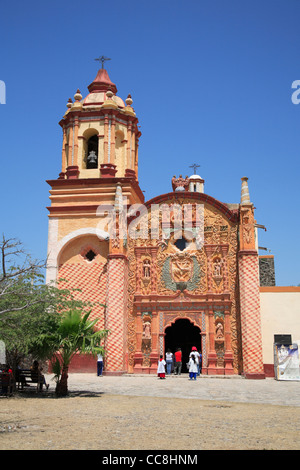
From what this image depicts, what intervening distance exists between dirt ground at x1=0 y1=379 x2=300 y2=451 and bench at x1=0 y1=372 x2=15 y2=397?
809 mm

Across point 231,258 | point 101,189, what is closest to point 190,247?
point 231,258

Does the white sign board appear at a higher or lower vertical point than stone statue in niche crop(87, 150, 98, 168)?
lower

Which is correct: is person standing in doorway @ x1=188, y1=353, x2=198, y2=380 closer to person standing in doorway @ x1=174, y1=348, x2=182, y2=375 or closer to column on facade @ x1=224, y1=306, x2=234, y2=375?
person standing in doorway @ x1=174, y1=348, x2=182, y2=375

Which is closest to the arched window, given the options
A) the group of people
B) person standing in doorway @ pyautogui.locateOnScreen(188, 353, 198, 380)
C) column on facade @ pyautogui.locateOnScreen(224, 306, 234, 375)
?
column on facade @ pyautogui.locateOnScreen(224, 306, 234, 375)


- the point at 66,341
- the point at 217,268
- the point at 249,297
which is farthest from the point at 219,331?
the point at 66,341

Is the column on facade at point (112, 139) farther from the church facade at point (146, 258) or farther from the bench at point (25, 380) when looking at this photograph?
the bench at point (25, 380)

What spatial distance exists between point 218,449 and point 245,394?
7.75m

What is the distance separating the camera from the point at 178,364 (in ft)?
69.4

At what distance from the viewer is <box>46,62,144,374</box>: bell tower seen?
22047 millimetres

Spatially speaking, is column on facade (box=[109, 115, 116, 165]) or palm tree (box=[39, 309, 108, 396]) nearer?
palm tree (box=[39, 309, 108, 396])

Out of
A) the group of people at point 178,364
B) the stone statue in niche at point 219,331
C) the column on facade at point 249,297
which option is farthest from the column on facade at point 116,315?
the column on facade at point 249,297

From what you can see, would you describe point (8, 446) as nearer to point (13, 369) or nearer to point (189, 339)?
point (13, 369)

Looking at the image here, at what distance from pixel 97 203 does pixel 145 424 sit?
57.6ft

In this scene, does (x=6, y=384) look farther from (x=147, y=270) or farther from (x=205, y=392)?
(x=147, y=270)
